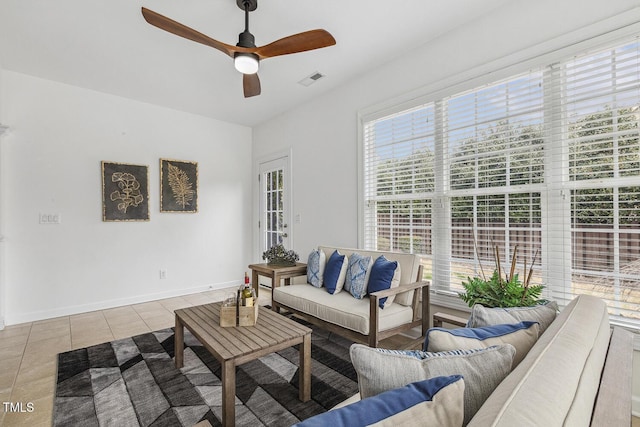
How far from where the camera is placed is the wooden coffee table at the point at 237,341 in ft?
5.22

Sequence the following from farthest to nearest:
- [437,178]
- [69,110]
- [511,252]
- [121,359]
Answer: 1. [69,110]
2. [437,178]
3. [121,359]
4. [511,252]

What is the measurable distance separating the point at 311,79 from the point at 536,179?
2511 millimetres

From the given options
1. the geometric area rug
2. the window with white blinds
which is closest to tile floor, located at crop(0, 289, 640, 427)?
the geometric area rug

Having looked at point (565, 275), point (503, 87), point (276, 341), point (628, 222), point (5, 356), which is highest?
point (503, 87)

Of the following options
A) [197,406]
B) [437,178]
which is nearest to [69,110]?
[197,406]

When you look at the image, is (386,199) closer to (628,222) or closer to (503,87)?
(503,87)

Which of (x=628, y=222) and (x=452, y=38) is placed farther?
(x=452, y=38)

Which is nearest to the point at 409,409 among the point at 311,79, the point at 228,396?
the point at 228,396

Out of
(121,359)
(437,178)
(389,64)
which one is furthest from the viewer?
(389,64)

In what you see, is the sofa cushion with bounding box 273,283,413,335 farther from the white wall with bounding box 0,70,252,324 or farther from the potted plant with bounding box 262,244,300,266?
the white wall with bounding box 0,70,252,324

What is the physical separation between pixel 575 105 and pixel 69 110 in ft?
16.7

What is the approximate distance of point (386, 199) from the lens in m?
3.19

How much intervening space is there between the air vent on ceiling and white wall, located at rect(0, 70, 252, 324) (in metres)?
2.04

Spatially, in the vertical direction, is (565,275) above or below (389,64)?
below
